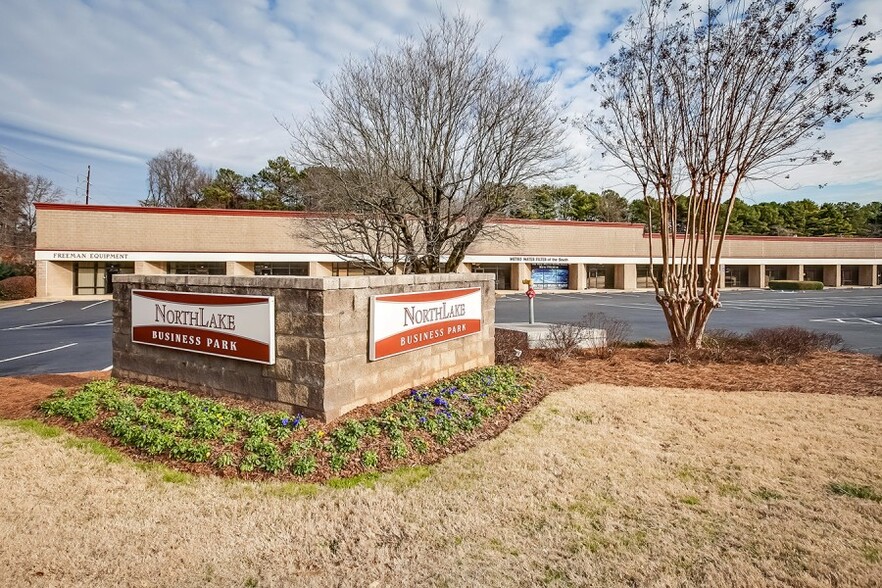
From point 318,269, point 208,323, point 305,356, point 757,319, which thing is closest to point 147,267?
point 318,269

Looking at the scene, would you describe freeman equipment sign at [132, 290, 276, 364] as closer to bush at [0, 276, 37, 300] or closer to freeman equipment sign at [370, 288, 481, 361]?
freeman equipment sign at [370, 288, 481, 361]

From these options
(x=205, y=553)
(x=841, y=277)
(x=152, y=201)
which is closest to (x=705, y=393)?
(x=205, y=553)

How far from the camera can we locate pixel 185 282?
6359 millimetres

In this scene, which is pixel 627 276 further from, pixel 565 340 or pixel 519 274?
pixel 565 340

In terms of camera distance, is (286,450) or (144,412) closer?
(286,450)

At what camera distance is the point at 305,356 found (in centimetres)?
521

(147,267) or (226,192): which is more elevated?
(226,192)

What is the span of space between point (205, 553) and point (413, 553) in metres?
1.36

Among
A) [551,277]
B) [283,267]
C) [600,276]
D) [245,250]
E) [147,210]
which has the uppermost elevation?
[147,210]

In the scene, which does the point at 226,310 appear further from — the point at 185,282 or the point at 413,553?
the point at 413,553

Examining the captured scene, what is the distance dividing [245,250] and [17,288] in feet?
41.9

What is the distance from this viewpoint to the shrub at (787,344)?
29.7 feet

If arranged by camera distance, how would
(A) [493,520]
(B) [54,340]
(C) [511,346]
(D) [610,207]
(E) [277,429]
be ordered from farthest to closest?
(D) [610,207], (B) [54,340], (C) [511,346], (E) [277,429], (A) [493,520]

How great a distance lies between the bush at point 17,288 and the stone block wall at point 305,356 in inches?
1152
